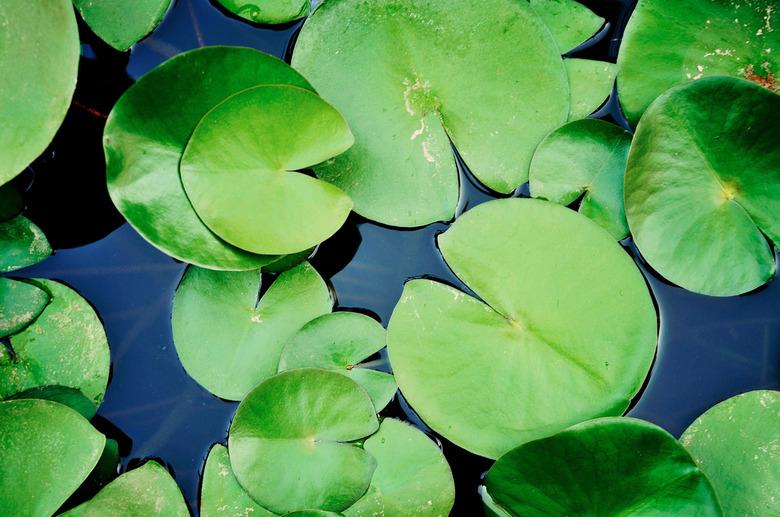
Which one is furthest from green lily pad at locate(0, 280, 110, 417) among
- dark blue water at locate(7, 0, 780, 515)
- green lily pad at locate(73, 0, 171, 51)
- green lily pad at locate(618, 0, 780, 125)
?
green lily pad at locate(618, 0, 780, 125)

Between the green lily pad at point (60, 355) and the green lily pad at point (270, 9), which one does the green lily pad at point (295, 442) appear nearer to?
the green lily pad at point (60, 355)

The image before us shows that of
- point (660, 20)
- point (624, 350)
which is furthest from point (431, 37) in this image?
point (624, 350)

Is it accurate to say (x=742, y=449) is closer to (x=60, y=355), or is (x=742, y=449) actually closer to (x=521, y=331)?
(x=521, y=331)

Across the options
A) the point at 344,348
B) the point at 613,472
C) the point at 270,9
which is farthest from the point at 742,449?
the point at 270,9

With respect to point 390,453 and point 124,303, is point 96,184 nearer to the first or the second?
point 124,303

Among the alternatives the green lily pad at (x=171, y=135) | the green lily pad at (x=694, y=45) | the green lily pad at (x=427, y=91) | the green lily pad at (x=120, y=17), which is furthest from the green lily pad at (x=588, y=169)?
the green lily pad at (x=120, y=17)
